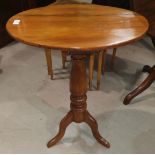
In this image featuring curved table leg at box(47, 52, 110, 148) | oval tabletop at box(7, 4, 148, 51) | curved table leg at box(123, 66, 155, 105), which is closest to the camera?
oval tabletop at box(7, 4, 148, 51)

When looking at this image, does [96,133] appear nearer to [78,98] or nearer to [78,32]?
[78,98]

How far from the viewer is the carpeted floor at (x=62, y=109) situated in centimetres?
162

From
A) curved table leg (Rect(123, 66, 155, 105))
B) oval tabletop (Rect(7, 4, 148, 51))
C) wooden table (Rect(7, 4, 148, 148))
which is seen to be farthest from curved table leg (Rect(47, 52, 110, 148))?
curved table leg (Rect(123, 66, 155, 105))

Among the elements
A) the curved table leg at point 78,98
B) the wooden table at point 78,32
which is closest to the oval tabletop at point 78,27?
the wooden table at point 78,32

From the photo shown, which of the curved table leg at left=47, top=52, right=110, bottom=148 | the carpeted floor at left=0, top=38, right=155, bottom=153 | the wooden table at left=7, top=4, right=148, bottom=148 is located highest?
the wooden table at left=7, top=4, right=148, bottom=148

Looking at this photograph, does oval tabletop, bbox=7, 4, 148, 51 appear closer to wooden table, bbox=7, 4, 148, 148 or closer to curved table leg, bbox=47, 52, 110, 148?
wooden table, bbox=7, 4, 148, 148

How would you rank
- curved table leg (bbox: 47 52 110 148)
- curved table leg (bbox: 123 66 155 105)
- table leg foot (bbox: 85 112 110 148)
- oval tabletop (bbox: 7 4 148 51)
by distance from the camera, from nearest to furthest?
oval tabletop (bbox: 7 4 148 51) < curved table leg (bbox: 47 52 110 148) < table leg foot (bbox: 85 112 110 148) < curved table leg (bbox: 123 66 155 105)

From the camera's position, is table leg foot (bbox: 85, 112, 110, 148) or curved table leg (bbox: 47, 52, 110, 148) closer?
curved table leg (bbox: 47, 52, 110, 148)

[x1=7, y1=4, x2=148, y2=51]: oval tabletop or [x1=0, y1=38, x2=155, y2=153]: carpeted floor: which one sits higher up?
[x1=7, y1=4, x2=148, y2=51]: oval tabletop

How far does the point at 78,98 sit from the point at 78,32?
0.41m

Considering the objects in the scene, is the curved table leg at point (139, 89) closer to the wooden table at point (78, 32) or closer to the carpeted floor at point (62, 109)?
the carpeted floor at point (62, 109)

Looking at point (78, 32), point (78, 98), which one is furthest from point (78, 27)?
point (78, 98)

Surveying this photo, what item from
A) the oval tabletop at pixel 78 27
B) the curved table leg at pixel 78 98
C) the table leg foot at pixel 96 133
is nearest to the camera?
the oval tabletop at pixel 78 27

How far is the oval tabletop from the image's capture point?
3.62 feet
